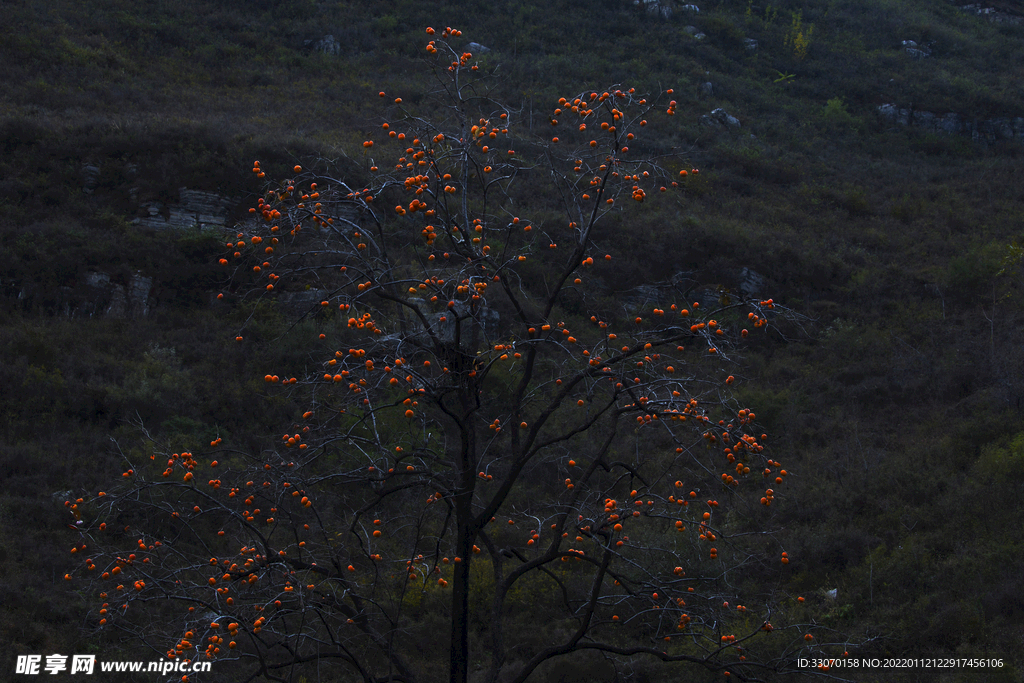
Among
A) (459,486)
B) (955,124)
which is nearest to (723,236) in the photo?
(459,486)

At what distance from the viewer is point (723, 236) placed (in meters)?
19.1

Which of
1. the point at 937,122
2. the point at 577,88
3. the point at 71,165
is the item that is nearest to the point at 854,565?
the point at 71,165

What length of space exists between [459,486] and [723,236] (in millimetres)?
15432

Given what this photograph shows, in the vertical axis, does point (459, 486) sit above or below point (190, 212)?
above

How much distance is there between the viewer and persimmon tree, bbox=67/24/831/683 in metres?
4.98

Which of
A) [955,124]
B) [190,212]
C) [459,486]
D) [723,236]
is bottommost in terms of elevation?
[723,236]

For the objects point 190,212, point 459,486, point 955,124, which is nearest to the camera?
point 459,486

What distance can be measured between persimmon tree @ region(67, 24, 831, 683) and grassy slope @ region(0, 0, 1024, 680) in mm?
1344

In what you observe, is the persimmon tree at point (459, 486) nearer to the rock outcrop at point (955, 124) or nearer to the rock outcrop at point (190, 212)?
Result: the rock outcrop at point (190, 212)

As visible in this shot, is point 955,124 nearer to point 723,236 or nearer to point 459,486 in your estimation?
point 723,236

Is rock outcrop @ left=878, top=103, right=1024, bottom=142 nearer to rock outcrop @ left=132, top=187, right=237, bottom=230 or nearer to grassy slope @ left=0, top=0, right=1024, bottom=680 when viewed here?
grassy slope @ left=0, top=0, right=1024, bottom=680

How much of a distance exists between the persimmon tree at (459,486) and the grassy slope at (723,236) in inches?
52.9

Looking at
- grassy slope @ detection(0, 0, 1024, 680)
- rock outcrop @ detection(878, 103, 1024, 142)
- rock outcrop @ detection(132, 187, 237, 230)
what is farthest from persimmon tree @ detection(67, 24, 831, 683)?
rock outcrop @ detection(878, 103, 1024, 142)

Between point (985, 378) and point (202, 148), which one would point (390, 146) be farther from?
point (985, 378)
